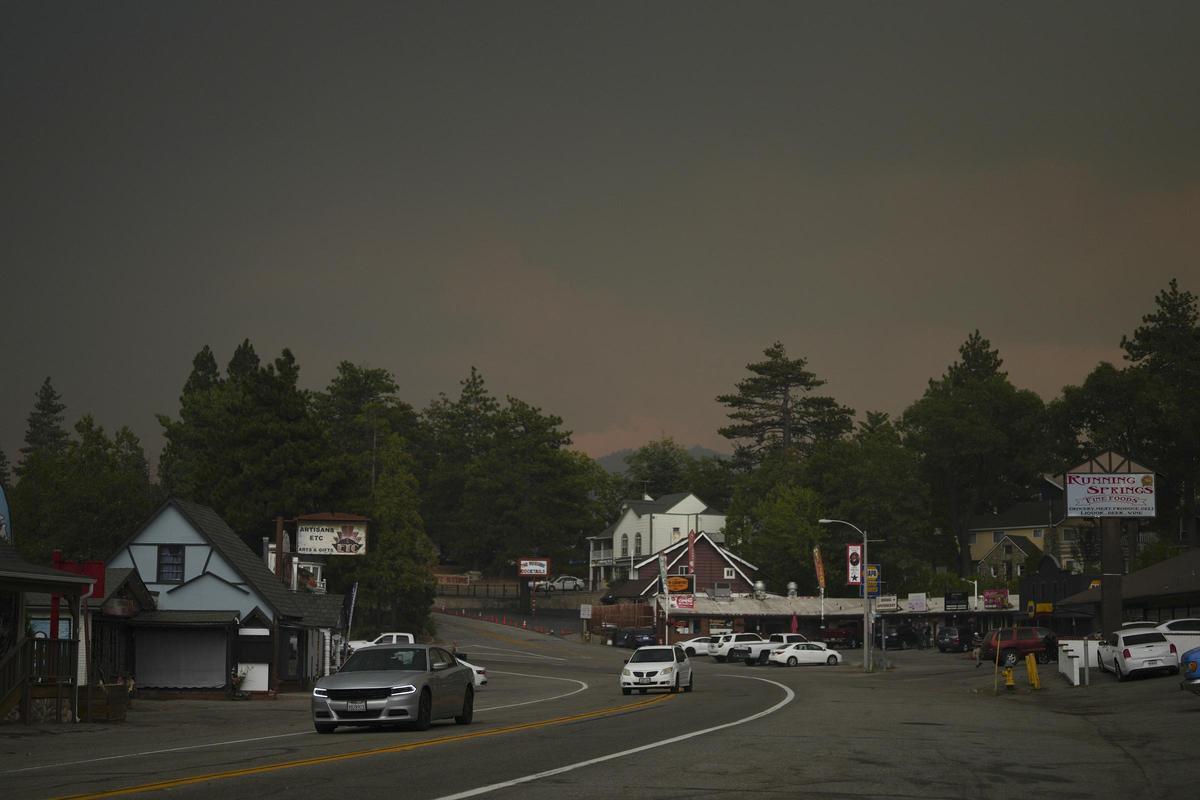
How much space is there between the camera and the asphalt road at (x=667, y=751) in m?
13.7

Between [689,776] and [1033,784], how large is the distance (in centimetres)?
374

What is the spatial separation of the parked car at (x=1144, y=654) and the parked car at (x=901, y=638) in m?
53.8

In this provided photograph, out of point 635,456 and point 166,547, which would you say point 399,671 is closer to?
point 166,547

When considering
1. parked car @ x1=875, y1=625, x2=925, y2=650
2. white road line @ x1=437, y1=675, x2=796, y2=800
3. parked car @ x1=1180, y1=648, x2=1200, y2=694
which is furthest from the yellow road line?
parked car @ x1=875, y1=625, x2=925, y2=650

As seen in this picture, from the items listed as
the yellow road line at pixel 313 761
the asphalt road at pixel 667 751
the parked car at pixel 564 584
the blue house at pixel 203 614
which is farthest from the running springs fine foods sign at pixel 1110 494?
the parked car at pixel 564 584

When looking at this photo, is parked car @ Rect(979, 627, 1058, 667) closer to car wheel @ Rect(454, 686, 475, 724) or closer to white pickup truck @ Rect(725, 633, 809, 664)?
white pickup truck @ Rect(725, 633, 809, 664)

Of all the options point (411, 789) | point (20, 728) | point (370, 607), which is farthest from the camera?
point (370, 607)

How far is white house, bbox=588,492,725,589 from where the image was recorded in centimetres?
13450

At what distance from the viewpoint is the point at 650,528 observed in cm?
13200

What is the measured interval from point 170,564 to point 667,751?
1424 inches

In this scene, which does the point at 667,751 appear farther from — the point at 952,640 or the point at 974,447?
the point at 974,447

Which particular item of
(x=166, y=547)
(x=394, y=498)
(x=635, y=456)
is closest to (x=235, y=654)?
(x=166, y=547)

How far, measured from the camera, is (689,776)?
14.5m

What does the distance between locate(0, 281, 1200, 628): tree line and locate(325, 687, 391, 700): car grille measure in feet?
184
